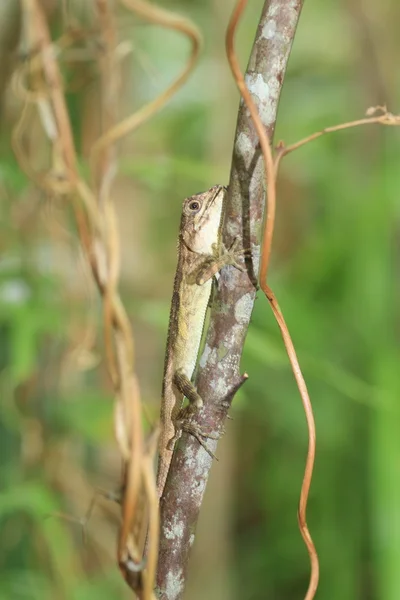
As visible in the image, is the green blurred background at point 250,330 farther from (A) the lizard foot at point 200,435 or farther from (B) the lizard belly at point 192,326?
(A) the lizard foot at point 200,435

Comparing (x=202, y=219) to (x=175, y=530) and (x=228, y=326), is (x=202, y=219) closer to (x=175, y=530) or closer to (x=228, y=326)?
(x=228, y=326)

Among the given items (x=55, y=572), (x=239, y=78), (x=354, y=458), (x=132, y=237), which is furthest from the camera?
(x=132, y=237)

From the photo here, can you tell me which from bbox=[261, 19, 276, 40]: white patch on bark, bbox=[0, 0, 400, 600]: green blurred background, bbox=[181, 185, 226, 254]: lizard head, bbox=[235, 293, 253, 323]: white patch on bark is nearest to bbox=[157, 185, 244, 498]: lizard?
bbox=[181, 185, 226, 254]: lizard head

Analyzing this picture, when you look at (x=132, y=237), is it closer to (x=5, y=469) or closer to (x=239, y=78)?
→ (x=5, y=469)

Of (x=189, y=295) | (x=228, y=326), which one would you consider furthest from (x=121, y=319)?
(x=189, y=295)

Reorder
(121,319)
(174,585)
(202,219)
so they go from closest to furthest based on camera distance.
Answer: (121,319)
(174,585)
(202,219)

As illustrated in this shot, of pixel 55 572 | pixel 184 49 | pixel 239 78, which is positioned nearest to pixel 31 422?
pixel 55 572
